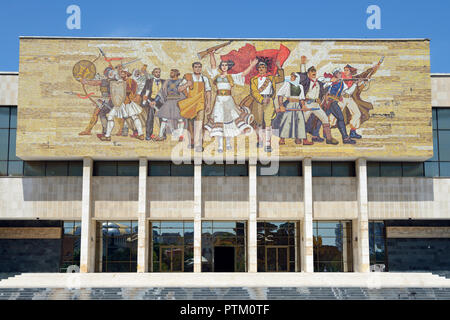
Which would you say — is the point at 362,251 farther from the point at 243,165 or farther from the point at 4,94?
the point at 4,94

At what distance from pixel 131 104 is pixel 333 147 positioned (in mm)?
13061

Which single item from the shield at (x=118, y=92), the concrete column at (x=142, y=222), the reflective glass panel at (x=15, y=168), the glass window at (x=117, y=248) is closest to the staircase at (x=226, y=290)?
the concrete column at (x=142, y=222)

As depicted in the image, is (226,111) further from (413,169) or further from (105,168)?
(413,169)

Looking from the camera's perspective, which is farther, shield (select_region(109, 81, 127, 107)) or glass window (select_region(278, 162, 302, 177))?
glass window (select_region(278, 162, 302, 177))

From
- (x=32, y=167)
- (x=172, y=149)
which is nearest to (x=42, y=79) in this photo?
(x=32, y=167)

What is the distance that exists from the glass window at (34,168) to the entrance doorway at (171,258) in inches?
372

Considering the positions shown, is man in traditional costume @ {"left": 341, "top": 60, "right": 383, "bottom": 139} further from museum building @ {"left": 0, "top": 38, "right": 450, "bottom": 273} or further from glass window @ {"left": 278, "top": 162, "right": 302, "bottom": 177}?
glass window @ {"left": 278, "top": 162, "right": 302, "bottom": 177}

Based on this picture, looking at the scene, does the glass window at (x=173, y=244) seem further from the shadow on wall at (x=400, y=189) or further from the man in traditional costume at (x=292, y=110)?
the shadow on wall at (x=400, y=189)

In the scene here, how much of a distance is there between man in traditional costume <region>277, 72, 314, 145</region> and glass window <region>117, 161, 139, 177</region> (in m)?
9.54

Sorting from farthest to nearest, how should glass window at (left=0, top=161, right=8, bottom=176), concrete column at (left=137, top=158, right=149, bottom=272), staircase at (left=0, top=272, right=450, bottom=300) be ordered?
glass window at (left=0, top=161, right=8, bottom=176) → concrete column at (left=137, top=158, right=149, bottom=272) → staircase at (left=0, top=272, right=450, bottom=300)

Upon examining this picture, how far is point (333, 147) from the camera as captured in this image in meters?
33.6

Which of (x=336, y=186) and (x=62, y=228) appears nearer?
(x=336, y=186)

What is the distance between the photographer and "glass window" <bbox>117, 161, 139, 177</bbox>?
1368 inches

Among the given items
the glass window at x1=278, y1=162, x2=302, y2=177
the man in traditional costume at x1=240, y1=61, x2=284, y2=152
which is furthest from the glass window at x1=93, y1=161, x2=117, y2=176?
the glass window at x1=278, y1=162, x2=302, y2=177
